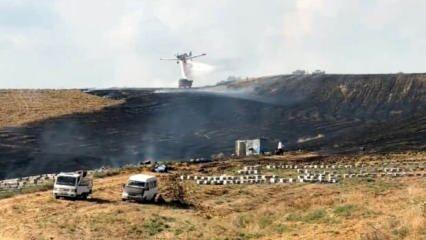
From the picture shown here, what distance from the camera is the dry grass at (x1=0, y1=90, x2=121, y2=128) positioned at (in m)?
104

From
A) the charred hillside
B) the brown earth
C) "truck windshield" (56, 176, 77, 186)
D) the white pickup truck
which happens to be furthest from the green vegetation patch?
the charred hillside

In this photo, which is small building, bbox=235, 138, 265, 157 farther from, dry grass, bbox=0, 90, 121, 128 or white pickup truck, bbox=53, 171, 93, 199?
white pickup truck, bbox=53, 171, 93, 199

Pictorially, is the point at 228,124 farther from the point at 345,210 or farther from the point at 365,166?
the point at 345,210

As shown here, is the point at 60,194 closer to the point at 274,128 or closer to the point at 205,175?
the point at 205,175

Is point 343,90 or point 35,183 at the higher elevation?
point 343,90

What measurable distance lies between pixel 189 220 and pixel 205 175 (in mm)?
24835

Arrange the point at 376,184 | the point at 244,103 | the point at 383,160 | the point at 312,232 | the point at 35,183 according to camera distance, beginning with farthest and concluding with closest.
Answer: the point at 244,103
the point at 383,160
the point at 35,183
the point at 376,184
the point at 312,232

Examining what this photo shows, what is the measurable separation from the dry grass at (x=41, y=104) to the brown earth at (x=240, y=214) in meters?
52.7

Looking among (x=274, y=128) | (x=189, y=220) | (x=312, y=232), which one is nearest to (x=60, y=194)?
(x=189, y=220)

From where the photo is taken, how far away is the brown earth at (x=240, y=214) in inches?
1201

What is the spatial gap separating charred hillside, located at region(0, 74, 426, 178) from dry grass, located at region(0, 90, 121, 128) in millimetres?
3596

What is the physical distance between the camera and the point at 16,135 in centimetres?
9225

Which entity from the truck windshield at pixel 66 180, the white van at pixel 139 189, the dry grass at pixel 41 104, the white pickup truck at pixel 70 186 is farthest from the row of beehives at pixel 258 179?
the dry grass at pixel 41 104

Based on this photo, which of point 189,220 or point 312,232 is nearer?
point 312,232
